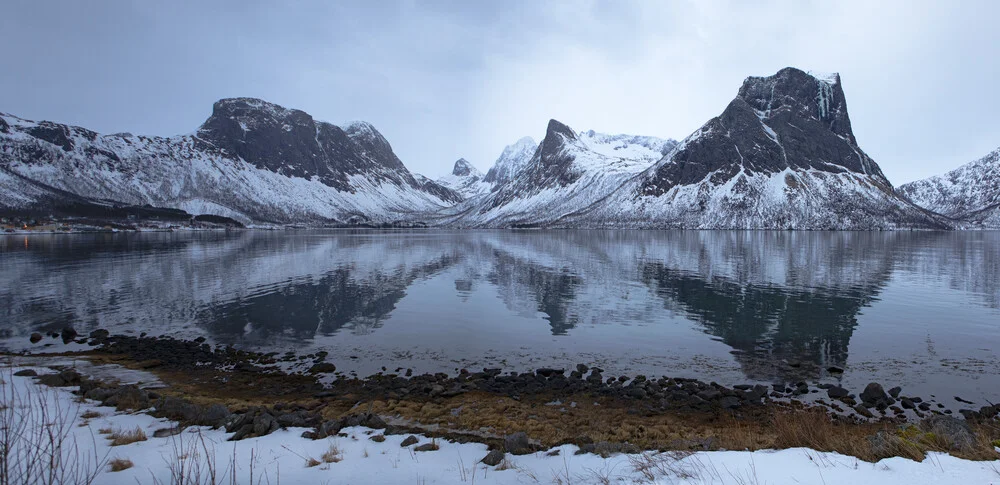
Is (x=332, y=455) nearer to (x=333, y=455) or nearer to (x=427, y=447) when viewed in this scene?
(x=333, y=455)

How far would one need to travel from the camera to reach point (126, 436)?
1315cm

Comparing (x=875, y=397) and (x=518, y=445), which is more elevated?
(x=518, y=445)

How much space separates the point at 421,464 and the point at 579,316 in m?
27.4

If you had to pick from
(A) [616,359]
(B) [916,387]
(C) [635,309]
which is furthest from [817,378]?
(C) [635,309]

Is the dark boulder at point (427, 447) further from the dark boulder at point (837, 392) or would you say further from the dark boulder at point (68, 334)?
the dark boulder at point (68, 334)

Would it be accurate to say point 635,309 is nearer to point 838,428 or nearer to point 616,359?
point 616,359

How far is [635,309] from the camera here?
→ 4041 centimetres

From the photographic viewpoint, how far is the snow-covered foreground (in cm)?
921

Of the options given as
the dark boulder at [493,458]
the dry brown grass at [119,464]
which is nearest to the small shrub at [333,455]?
the dark boulder at [493,458]

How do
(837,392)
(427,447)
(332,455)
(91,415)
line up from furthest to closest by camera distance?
(837,392) < (91,415) < (427,447) < (332,455)

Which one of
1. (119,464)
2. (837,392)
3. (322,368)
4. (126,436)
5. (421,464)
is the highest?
(119,464)

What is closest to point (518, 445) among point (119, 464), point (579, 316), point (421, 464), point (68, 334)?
point (421, 464)

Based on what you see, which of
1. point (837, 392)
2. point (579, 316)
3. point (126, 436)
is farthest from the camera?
point (579, 316)

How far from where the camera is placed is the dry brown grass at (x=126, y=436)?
12.8 metres
